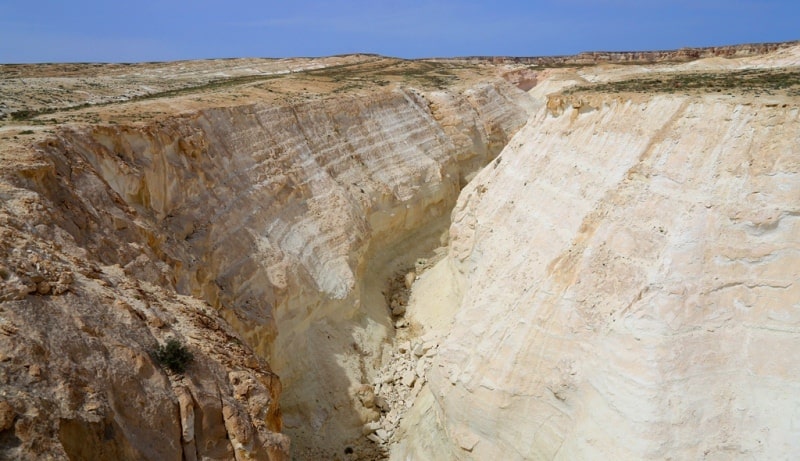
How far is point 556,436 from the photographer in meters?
10.4

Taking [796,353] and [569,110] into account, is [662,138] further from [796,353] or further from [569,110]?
[796,353]

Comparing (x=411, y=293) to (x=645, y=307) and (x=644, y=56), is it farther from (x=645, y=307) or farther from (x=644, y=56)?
(x=644, y=56)

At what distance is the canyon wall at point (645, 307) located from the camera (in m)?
9.05

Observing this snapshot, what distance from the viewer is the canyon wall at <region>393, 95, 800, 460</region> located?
905cm

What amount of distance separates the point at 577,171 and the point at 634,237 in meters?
2.85

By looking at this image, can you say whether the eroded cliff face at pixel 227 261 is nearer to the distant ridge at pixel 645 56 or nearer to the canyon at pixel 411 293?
the canyon at pixel 411 293

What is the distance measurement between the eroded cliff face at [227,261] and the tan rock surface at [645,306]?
4620 mm

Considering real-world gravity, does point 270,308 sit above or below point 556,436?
above

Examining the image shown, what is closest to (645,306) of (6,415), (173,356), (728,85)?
(728,85)

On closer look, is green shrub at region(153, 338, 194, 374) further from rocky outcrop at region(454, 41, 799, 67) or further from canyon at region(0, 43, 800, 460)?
rocky outcrop at region(454, 41, 799, 67)

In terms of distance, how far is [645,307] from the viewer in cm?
988

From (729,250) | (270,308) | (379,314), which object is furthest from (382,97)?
(729,250)

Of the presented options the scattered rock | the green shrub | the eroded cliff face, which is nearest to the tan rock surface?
the eroded cliff face

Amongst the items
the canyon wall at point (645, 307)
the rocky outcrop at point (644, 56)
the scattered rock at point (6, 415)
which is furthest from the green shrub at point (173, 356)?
the rocky outcrop at point (644, 56)
